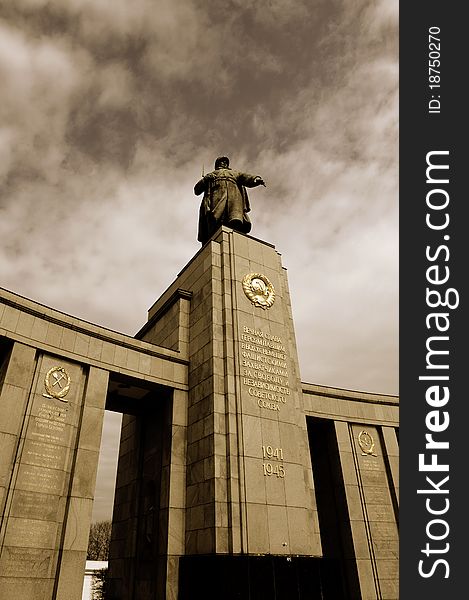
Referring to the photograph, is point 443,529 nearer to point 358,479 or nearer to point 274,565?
point 274,565

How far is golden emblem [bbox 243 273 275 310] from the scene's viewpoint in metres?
20.8

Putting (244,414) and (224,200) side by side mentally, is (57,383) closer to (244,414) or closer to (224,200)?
(244,414)

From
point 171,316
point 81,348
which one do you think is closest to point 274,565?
point 81,348

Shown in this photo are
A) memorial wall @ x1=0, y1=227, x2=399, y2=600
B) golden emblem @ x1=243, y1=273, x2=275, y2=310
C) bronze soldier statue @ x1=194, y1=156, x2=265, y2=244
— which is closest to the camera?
memorial wall @ x1=0, y1=227, x2=399, y2=600

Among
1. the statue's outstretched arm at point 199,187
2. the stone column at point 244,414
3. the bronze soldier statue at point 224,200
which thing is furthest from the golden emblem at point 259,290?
the statue's outstretched arm at point 199,187

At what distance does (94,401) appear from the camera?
16.9 metres

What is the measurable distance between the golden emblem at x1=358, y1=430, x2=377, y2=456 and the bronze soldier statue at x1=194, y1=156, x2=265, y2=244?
1330cm

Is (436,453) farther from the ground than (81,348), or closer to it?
closer to it

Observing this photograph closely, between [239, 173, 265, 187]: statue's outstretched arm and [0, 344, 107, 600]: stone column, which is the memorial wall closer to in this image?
[0, 344, 107, 600]: stone column

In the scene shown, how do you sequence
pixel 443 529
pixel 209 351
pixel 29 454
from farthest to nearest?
pixel 209 351 < pixel 29 454 < pixel 443 529

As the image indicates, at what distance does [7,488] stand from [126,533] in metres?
7.39

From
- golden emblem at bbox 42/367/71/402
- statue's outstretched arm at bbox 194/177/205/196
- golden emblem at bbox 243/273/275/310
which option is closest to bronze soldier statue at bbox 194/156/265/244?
statue's outstretched arm at bbox 194/177/205/196

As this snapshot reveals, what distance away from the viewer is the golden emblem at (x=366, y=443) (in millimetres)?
24750

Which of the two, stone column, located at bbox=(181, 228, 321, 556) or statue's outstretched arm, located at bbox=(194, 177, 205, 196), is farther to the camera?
statue's outstretched arm, located at bbox=(194, 177, 205, 196)
